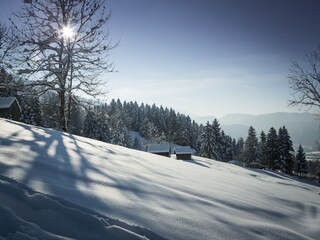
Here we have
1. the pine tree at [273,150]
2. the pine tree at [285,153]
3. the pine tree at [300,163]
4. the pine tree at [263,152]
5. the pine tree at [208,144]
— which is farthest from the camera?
the pine tree at [300,163]

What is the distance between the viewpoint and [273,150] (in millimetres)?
59469

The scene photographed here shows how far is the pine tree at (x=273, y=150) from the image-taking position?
58.4m

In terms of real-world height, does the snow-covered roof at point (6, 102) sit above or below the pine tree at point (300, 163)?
above

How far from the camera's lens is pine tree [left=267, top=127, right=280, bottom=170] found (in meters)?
58.4

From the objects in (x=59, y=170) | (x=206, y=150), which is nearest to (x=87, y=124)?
(x=206, y=150)

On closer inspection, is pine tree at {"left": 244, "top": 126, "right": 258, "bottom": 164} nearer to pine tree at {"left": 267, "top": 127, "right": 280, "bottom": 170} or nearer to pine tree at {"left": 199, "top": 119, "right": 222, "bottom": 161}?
pine tree at {"left": 267, "top": 127, "right": 280, "bottom": 170}

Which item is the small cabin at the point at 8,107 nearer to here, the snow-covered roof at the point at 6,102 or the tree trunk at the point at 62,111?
the snow-covered roof at the point at 6,102

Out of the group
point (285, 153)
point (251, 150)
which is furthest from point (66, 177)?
point (251, 150)

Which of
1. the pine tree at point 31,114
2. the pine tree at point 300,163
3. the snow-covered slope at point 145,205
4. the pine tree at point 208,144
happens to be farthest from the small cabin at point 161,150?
the pine tree at point 300,163

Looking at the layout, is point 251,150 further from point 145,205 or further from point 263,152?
point 145,205

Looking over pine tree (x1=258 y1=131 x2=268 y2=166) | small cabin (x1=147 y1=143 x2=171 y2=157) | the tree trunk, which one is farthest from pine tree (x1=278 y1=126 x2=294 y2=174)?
the tree trunk

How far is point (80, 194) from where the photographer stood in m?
2.47

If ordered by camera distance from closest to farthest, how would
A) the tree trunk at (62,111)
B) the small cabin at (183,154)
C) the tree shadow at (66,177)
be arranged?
the tree shadow at (66,177)
the tree trunk at (62,111)
the small cabin at (183,154)

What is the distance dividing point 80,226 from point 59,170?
1.49m
